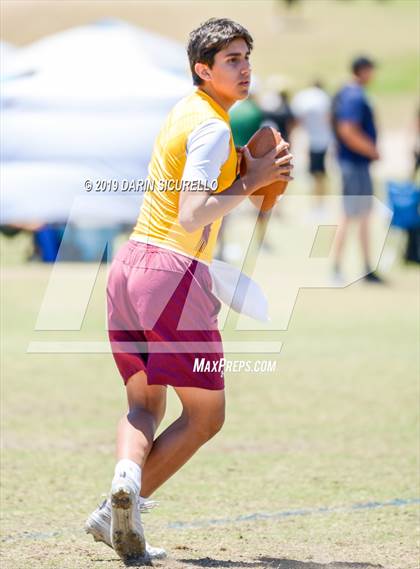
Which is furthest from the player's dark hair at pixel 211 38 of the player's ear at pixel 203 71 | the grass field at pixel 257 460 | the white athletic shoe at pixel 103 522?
the grass field at pixel 257 460

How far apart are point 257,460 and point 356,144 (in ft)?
24.7

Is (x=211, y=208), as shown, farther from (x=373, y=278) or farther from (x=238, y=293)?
(x=373, y=278)

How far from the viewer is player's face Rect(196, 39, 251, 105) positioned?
4984 mm

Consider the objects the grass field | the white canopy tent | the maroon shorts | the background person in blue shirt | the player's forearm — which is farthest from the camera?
the white canopy tent

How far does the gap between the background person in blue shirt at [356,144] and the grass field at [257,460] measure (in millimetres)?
2510

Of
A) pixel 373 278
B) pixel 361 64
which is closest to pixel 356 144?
pixel 361 64

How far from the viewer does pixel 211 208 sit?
15.7ft

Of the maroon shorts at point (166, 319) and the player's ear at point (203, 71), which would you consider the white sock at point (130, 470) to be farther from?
the player's ear at point (203, 71)

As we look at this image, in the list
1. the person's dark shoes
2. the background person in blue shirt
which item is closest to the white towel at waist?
the background person in blue shirt

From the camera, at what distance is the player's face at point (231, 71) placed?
4984 millimetres

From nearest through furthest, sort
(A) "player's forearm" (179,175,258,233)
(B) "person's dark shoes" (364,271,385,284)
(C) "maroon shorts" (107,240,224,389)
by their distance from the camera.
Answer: (A) "player's forearm" (179,175,258,233)
(C) "maroon shorts" (107,240,224,389)
(B) "person's dark shoes" (364,271,385,284)

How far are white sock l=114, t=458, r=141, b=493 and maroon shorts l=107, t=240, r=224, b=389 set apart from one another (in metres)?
0.33

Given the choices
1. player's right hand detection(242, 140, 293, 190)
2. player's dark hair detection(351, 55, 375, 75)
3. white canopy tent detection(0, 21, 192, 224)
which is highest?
player's right hand detection(242, 140, 293, 190)

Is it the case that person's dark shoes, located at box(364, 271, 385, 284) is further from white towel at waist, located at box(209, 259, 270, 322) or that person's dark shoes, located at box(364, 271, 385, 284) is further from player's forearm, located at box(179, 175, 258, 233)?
player's forearm, located at box(179, 175, 258, 233)
